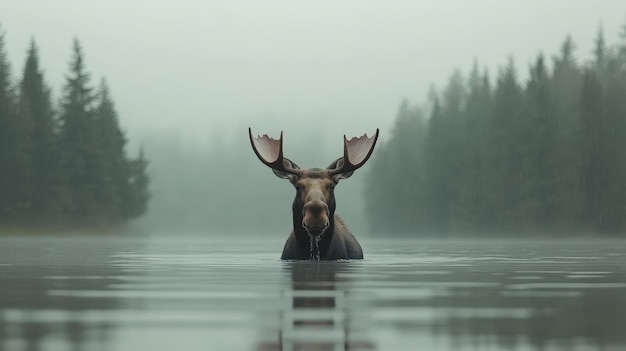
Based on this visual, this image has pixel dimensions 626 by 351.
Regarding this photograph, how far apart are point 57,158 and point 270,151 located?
7823 centimetres

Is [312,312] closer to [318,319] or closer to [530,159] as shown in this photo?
[318,319]

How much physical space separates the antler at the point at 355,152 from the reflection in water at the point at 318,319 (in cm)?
645

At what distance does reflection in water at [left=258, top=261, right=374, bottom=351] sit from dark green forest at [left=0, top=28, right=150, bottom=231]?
79.5 meters

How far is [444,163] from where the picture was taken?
115 metres

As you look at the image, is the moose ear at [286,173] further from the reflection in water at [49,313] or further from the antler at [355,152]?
the reflection in water at [49,313]

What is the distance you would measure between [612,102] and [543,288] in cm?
8159

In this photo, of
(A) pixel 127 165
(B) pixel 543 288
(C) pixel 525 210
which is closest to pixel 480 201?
(C) pixel 525 210

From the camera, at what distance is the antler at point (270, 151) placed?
21750 millimetres

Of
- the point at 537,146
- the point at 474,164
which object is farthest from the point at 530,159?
the point at 474,164

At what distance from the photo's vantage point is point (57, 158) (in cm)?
9831

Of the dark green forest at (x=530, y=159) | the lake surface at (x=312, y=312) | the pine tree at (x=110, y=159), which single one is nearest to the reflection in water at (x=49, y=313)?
the lake surface at (x=312, y=312)

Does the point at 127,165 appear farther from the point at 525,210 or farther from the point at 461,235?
the point at 525,210

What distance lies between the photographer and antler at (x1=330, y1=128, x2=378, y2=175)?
21594 mm

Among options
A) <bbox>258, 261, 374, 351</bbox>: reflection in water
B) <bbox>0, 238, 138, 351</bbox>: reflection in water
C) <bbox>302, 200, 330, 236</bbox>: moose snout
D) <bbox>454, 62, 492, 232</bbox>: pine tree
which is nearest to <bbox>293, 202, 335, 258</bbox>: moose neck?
<bbox>302, 200, 330, 236</bbox>: moose snout
